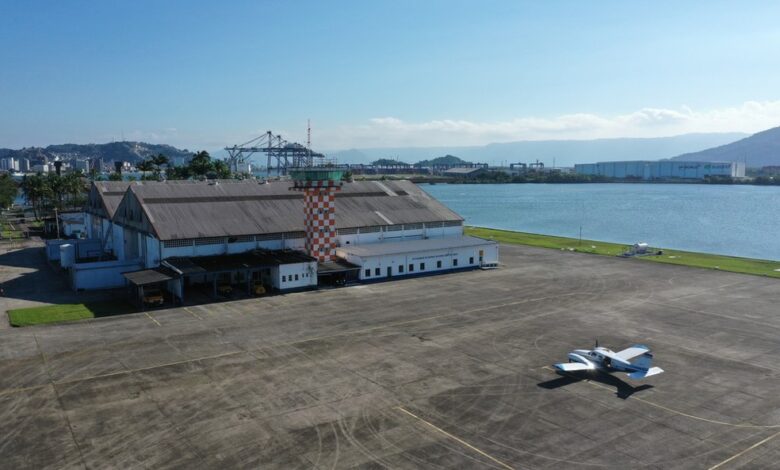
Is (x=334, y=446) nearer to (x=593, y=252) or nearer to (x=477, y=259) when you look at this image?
(x=477, y=259)

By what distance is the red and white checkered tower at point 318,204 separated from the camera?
63375 millimetres

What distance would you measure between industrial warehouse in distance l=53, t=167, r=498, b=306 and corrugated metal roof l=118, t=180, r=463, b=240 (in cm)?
13

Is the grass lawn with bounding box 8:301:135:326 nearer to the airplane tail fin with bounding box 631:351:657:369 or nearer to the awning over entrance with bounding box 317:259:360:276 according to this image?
the awning over entrance with bounding box 317:259:360:276

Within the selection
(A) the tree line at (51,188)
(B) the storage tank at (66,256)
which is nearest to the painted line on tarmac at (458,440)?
(B) the storage tank at (66,256)

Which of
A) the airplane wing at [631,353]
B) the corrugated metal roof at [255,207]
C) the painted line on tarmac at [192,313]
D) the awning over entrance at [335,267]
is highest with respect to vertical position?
the corrugated metal roof at [255,207]

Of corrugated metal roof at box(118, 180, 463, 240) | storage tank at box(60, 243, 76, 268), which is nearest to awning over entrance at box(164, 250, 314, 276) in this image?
corrugated metal roof at box(118, 180, 463, 240)

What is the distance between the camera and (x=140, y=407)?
30.4 m

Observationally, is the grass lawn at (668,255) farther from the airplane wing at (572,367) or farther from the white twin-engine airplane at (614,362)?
the airplane wing at (572,367)

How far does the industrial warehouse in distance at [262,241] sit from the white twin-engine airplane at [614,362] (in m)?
Answer: 30.6

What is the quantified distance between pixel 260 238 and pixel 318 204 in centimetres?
767

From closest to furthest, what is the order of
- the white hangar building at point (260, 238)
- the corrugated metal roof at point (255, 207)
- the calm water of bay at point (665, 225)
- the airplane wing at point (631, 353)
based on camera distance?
the airplane wing at point (631, 353)
the white hangar building at point (260, 238)
the corrugated metal roof at point (255, 207)
the calm water of bay at point (665, 225)

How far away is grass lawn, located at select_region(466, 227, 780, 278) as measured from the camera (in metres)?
73.8

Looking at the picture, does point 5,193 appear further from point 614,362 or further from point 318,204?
point 614,362

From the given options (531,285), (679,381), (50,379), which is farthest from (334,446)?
(531,285)
